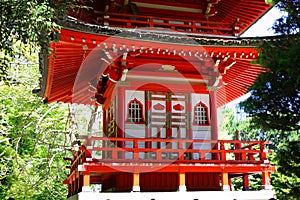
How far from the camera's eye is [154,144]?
10.5 metres

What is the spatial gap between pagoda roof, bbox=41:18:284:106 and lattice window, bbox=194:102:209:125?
2.16ft

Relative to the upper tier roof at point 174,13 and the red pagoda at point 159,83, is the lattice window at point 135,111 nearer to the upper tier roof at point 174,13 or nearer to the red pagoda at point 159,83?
the red pagoda at point 159,83

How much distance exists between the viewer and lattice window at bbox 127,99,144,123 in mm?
10539

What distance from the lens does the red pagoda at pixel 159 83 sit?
9.28 meters

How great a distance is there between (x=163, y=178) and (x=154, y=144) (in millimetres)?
930

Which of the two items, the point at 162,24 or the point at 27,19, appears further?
the point at 162,24

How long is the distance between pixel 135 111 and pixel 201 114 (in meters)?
1.90

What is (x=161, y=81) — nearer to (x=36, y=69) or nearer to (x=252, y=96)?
(x=252, y=96)

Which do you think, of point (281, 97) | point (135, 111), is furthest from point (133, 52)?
point (281, 97)

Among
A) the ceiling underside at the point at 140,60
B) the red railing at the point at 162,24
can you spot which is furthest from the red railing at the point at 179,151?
the red railing at the point at 162,24

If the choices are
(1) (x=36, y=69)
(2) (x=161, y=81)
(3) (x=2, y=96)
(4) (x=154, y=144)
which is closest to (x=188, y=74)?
(2) (x=161, y=81)

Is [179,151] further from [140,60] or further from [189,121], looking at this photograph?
[140,60]

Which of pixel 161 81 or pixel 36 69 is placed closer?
pixel 161 81

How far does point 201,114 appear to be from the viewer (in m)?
11.0
